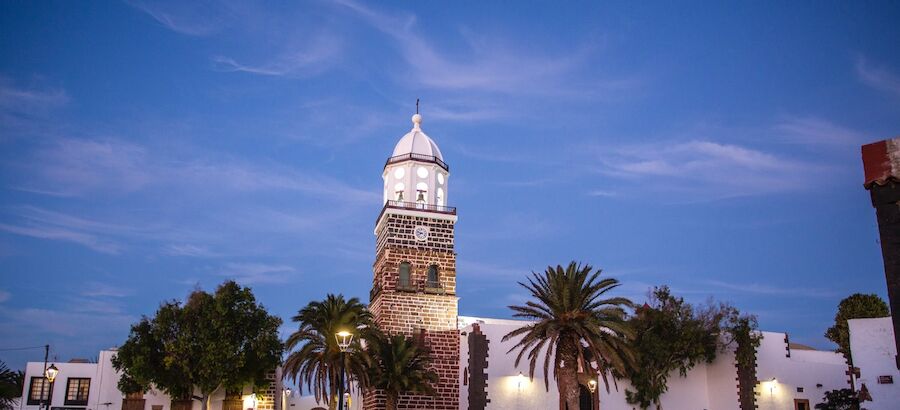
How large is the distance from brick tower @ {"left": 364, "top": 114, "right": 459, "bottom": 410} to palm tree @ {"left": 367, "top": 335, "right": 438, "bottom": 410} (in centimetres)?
285

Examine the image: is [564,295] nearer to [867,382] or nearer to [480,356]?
[480,356]

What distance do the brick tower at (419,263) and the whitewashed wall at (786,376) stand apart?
1907 cm

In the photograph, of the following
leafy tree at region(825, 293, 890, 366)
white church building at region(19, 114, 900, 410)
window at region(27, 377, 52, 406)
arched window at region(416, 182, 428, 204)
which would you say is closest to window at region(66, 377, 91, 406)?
white church building at region(19, 114, 900, 410)

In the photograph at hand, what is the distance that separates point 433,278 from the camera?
51.2 meters

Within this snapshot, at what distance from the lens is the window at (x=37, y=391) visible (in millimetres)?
47969

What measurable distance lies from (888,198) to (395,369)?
2661cm

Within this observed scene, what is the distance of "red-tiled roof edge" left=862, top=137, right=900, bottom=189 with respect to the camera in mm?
24559

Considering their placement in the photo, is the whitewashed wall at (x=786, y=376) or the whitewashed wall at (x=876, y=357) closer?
the whitewashed wall at (x=876, y=357)

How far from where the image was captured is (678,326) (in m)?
49.1

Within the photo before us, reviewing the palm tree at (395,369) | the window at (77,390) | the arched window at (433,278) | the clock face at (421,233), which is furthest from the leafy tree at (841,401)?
the window at (77,390)

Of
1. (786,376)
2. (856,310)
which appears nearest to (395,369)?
(786,376)

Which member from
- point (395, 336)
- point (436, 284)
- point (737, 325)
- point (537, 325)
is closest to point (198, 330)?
point (395, 336)

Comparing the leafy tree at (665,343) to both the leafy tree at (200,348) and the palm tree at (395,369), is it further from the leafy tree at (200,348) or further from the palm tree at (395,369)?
the leafy tree at (200,348)

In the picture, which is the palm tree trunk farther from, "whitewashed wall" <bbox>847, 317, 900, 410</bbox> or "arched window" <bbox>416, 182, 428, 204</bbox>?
"arched window" <bbox>416, 182, 428, 204</bbox>
